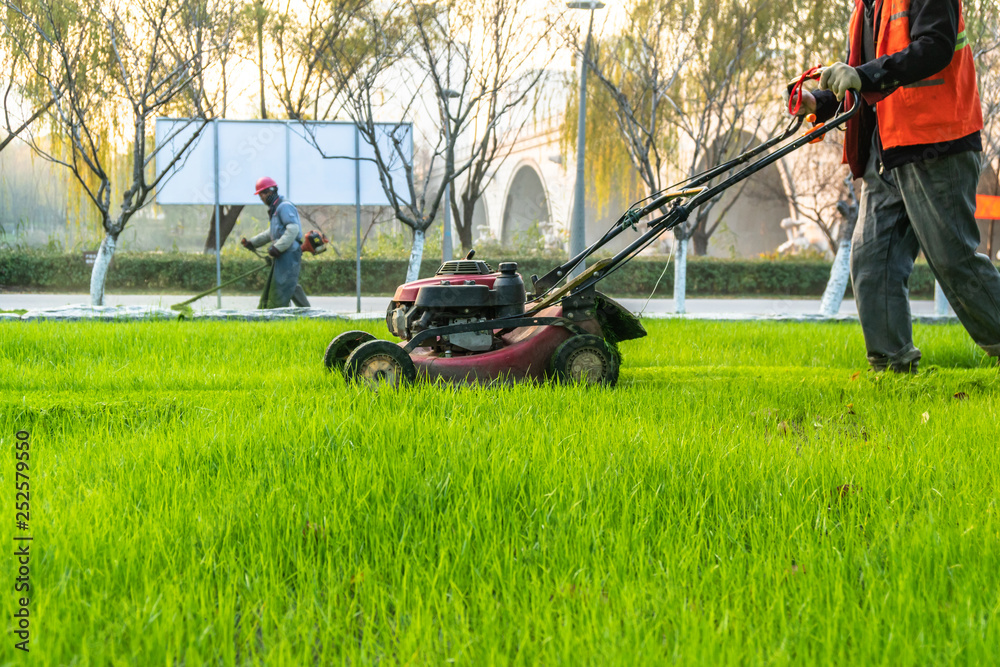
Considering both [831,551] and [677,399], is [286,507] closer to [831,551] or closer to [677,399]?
[831,551]

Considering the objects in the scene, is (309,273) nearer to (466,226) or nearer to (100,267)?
(466,226)

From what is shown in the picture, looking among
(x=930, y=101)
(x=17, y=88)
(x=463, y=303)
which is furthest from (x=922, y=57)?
(x=17, y=88)

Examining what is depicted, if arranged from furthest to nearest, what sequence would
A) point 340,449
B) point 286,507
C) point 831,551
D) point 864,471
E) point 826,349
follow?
point 826,349
point 340,449
point 864,471
point 286,507
point 831,551

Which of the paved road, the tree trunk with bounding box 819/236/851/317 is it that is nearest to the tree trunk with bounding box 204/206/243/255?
the paved road

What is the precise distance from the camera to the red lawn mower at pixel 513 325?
3.66 metres

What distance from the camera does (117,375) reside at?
4039mm

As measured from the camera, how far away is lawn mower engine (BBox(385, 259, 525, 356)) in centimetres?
378

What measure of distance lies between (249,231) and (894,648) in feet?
69.5

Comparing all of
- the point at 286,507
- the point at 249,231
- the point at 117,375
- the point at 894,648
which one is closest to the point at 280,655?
the point at 286,507

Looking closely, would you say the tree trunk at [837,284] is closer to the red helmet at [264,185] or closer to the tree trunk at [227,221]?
the red helmet at [264,185]

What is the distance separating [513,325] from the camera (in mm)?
3848

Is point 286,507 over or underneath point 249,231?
underneath

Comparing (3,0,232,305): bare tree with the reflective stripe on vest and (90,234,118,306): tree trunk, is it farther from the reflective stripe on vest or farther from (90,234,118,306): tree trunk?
the reflective stripe on vest

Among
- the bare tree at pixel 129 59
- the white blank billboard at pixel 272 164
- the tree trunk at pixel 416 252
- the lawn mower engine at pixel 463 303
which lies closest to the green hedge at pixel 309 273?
the bare tree at pixel 129 59
